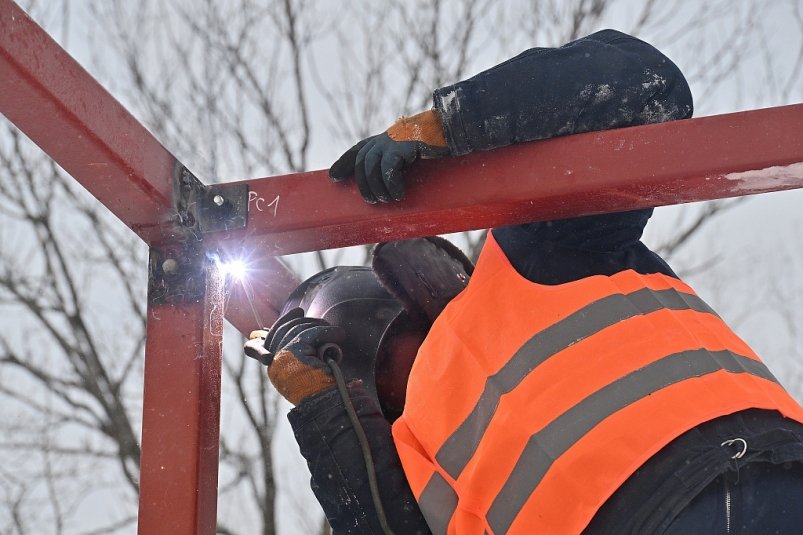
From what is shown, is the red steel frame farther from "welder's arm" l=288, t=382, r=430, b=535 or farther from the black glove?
"welder's arm" l=288, t=382, r=430, b=535

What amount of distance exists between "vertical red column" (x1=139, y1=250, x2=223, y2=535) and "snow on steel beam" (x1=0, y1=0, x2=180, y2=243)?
0.14 m

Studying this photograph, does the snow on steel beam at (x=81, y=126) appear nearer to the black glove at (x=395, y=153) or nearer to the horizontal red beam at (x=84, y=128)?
the horizontal red beam at (x=84, y=128)

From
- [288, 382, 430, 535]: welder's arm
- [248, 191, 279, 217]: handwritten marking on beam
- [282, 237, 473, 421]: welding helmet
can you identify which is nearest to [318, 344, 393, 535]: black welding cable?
[288, 382, 430, 535]: welder's arm

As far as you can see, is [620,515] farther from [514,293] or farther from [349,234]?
[349,234]

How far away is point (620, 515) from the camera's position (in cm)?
126

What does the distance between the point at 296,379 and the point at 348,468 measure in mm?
228

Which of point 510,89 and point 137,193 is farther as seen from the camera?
point 137,193

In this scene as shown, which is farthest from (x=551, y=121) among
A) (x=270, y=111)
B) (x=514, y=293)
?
(x=270, y=111)

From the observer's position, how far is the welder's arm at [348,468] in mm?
1748

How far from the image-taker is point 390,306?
7.48 ft

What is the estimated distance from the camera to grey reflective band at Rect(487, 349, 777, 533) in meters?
1.32

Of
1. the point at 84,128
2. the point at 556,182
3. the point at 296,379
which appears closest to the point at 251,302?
the point at 296,379

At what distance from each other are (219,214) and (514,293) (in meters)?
0.70

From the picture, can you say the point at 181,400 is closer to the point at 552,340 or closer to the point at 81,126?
the point at 81,126
